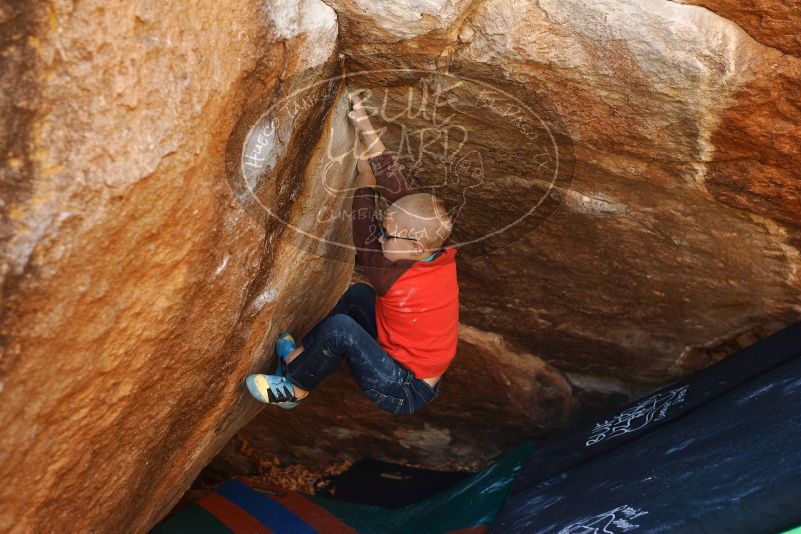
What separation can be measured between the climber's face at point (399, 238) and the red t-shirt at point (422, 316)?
0.08 m

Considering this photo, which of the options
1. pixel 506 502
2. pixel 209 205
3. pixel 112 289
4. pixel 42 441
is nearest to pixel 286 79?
pixel 209 205

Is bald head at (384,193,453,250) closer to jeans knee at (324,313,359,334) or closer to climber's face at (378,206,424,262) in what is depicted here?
climber's face at (378,206,424,262)

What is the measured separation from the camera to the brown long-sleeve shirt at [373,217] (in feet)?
9.32

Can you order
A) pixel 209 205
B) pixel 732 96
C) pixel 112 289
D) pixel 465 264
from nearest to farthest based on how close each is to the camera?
1. pixel 112 289
2. pixel 209 205
3. pixel 732 96
4. pixel 465 264

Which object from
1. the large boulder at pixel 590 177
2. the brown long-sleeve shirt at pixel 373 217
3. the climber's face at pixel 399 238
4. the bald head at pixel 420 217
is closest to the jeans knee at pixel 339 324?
the brown long-sleeve shirt at pixel 373 217

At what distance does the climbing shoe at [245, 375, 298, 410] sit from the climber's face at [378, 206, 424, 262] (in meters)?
0.56

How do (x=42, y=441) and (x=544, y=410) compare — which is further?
(x=544, y=410)

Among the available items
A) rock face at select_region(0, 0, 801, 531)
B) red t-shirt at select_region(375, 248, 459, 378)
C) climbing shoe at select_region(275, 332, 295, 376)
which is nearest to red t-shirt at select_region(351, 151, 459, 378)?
red t-shirt at select_region(375, 248, 459, 378)

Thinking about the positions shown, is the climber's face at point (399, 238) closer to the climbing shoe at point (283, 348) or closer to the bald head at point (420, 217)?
the bald head at point (420, 217)

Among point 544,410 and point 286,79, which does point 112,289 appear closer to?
point 286,79

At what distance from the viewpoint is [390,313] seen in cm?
301

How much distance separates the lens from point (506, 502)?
3.11 m

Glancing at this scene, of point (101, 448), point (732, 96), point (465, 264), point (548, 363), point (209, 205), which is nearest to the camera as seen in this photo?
point (209, 205)

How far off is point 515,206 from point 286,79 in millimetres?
1182
